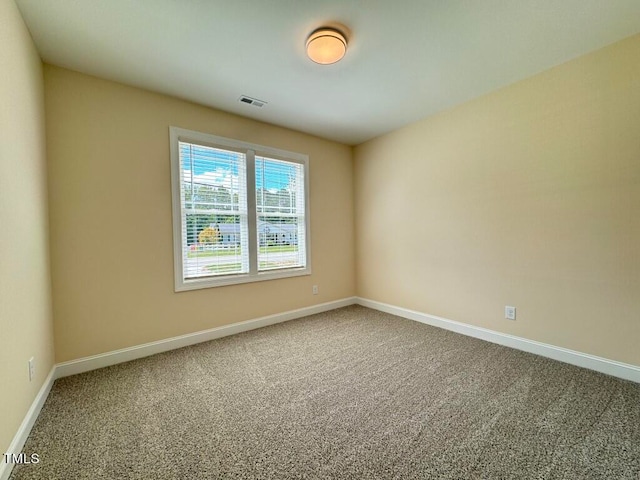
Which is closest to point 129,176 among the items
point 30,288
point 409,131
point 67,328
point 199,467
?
point 30,288

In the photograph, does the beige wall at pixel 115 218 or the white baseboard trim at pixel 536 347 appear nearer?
the white baseboard trim at pixel 536 347

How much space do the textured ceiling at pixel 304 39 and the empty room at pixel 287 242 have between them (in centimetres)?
2

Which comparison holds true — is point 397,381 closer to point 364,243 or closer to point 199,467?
point 199,467

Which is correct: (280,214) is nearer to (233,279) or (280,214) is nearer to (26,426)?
(233,279)

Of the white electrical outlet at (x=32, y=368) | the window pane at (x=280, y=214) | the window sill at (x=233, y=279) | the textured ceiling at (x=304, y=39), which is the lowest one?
the white electrical outlet at (x=32, y=368)

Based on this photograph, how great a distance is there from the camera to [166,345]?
8.97 feet

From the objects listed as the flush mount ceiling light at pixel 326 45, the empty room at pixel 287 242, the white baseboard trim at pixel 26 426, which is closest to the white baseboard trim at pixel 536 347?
the empty room at pixel 287 242

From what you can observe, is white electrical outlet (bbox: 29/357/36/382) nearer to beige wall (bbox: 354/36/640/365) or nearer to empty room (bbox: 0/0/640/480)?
empty room (bbox: 0/0/640/480)

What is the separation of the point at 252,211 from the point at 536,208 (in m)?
3.01

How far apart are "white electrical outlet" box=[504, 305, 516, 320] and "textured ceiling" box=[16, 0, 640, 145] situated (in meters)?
2.26

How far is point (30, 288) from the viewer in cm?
175

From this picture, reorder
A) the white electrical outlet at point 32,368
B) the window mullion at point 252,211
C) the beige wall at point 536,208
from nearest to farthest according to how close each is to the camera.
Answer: the white electrical outlet at point 32,368
the beige wall at point 536,208
the window mullion at point 252,211

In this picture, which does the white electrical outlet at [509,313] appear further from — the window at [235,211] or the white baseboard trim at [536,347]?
the window at [235,211]

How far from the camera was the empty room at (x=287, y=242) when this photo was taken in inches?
59.3
